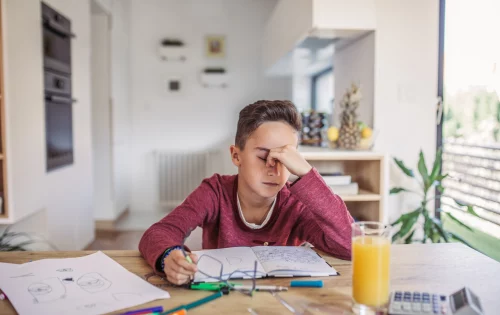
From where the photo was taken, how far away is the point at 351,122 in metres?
2.61

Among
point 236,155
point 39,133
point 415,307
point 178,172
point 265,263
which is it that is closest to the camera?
point 415,307

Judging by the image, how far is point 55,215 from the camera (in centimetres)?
301

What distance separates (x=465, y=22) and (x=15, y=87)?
103 inches

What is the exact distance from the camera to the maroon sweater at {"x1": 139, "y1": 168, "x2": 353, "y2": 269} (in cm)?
110

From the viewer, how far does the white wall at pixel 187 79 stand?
5.45 m

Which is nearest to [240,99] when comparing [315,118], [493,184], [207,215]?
[315,118]

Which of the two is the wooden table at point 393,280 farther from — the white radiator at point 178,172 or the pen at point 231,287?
the white radiator at point 178,172

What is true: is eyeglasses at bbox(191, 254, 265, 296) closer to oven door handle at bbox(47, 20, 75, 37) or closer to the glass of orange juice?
the glass of orange juice

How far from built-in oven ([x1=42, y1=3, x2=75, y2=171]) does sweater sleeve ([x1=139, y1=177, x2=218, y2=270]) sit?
190 centimetres

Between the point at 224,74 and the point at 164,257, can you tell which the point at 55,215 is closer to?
the point at 164,257

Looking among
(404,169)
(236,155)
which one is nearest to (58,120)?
(236,155)

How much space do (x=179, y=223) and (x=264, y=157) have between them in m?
0.29

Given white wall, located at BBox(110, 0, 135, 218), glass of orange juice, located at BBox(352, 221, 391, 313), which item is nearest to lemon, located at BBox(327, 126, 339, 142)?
glass of orange juice, located at BBox(352, 221, 391, 313)

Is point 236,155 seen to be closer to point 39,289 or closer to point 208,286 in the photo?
point 208,286
